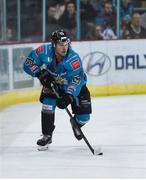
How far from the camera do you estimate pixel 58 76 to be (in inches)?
262

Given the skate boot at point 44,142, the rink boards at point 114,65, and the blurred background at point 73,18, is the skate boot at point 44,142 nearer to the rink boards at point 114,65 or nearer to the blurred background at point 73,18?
the rink boards at point 114,65

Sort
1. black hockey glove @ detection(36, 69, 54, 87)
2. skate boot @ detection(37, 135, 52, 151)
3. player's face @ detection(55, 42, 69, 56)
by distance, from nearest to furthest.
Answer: player's face @ detection(55, 42, 69, 56) → black hockey glove @ detection(36, 69, 54, 87) → skate boot @ detection(37, 135, 52, 151)

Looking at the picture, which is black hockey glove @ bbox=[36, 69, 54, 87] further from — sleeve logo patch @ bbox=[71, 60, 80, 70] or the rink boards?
the rink boards

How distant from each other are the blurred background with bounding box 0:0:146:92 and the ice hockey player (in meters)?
4.01

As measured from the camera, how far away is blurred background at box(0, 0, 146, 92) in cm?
1130

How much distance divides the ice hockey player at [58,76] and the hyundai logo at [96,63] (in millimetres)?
4335

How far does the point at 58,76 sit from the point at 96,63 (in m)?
4.58

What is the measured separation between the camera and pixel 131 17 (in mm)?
11914

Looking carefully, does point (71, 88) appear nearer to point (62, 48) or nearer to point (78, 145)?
point (62, 48)

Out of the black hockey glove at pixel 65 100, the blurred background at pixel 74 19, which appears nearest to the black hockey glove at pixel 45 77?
the black hockey glove at pixel 65 100

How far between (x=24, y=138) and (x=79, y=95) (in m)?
1.11

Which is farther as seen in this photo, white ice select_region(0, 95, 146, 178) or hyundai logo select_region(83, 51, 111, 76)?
hyundai logo select_region(83, 51, 111, 76)

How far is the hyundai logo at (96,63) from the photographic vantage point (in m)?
11.2

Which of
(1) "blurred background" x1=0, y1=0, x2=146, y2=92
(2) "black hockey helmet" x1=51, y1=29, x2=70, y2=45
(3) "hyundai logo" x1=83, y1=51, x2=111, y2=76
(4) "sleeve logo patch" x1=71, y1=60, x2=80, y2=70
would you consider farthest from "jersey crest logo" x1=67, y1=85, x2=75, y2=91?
(3) "hyundai logo" x1=83, y1=51, x2=111, y2=76
